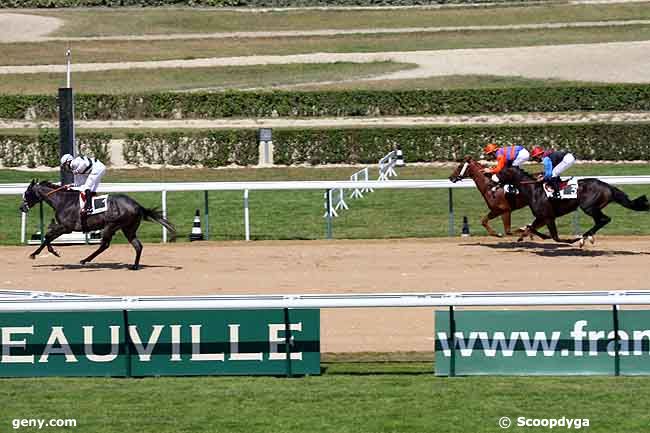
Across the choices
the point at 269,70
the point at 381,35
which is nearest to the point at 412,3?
the point at 381,35

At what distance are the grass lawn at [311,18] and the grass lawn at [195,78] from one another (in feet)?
29.0

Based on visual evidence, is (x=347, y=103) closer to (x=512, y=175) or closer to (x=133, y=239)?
(x=512, y=175)

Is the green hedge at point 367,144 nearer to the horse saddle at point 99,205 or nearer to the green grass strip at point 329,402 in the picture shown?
the horse saddle at point 99,205

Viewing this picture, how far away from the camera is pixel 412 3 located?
195 feet

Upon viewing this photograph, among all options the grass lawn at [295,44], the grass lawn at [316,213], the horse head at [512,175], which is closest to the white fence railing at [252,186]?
the grass lawn at [316,213]

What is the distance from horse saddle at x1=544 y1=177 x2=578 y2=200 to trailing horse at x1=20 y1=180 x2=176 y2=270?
15.2 feet

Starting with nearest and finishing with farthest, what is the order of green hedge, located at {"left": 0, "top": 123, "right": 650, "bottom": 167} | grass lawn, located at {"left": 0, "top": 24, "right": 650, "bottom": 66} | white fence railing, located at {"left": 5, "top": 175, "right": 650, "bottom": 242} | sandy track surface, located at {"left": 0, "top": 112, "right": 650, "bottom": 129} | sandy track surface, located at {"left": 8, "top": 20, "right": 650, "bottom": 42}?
white fence railing, located at {"left": 5, "top": 175, "right": 650, "bottom": 242}
green hedge, located at {"left": 0, "top": 123, "right": 650, "bottom": 167}
sandy track surface, located at {"left": 0, "top": 112, "right": 650, "bottom": 129}
grass lawn, located at {"left": 0, "top": 24, "right": 650, "bottom": 66}
sandy track surface, located at {"left": 8, "top": 20, "right": 650, "bottom": 42}

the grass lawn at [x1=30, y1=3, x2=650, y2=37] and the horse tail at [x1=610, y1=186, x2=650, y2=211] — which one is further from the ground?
the grass lawn at [x1=30, y1=3, x2=650, y2=37]

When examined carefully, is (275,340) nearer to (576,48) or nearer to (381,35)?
(576,48)

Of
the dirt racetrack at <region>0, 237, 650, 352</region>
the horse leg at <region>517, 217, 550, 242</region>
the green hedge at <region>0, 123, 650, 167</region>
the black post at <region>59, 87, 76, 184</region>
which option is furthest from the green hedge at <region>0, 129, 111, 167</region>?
the horse leg at <region>517, 217, 550, 242</region>

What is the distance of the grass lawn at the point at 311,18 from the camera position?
177 feet

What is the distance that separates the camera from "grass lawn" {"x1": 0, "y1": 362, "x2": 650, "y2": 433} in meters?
8.79

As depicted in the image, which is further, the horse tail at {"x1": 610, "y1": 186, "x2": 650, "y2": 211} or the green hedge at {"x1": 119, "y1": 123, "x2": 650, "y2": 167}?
the green hedge at {"x1": 119, "y1": 123, "x2": 650, "y2": 167}

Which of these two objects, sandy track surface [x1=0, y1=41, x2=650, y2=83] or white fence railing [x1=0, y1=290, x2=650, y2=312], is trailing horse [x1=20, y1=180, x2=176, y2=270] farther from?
sandy track surface [x1=0, y1=41, x2=650, y2=83]
